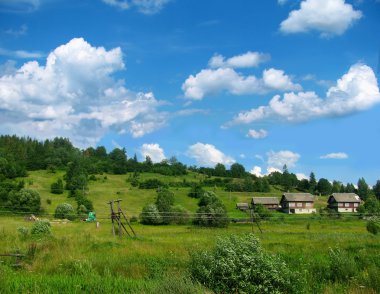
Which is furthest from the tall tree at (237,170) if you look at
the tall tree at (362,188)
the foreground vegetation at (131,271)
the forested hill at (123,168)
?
the foreground vegetation at (131,271)

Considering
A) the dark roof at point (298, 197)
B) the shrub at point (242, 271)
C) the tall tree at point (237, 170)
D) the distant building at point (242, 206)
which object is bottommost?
the distant building at point (242, 206)

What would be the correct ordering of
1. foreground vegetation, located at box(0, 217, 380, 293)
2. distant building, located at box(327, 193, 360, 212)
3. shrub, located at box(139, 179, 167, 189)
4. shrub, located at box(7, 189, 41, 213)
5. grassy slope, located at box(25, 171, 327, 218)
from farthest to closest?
1. shrub, located at box(139, 179, 167, 189)
2. distant building, located at box(327, 193, 360, 212)
3. grassy slope, located at box(25, 171, 327, 218)
4. shrub, located at box(7, 189, 41, 213)
5. foreground vegetation, located at box(0, 217, 380, 293)

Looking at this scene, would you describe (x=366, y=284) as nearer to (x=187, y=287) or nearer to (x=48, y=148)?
(x=187, y=287)

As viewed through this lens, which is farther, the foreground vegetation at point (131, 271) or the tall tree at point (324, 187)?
the tall tree at point (324, 187)

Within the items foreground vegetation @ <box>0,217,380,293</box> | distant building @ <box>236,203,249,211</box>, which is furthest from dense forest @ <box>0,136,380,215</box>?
foreground vegetation @ <box>0,217,380,293</box>

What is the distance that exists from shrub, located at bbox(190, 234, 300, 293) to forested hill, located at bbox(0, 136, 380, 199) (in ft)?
338

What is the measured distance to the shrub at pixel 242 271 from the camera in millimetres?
8344

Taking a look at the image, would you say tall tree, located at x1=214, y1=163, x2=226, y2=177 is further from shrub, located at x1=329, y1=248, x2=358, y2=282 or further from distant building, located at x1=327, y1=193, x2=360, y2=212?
shrub, located at x1=329, y1=248, x2=358, y2=282

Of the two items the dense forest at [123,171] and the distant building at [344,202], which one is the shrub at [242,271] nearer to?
the dense forest at [123,171]

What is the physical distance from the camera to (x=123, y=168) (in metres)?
141

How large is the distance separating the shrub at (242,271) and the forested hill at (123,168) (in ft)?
338

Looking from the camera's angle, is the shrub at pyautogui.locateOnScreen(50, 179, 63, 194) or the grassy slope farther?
the shrub at pyautogui.locateOnScreen(50, 179, 63, 194)

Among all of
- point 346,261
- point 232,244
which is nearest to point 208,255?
point 232,244

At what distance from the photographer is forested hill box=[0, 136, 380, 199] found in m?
125
